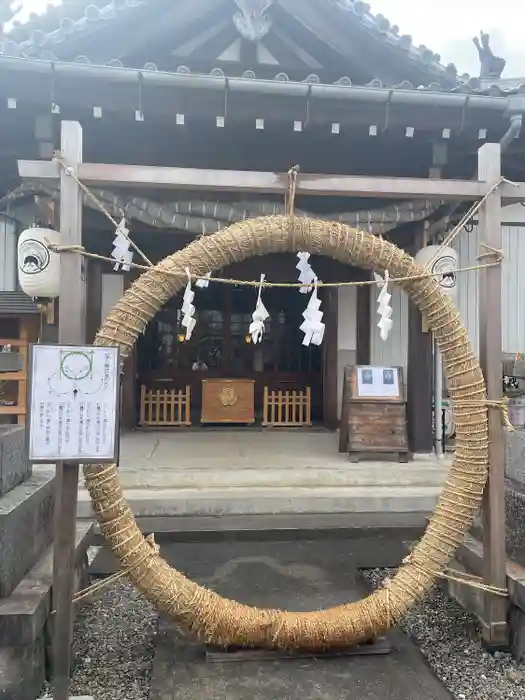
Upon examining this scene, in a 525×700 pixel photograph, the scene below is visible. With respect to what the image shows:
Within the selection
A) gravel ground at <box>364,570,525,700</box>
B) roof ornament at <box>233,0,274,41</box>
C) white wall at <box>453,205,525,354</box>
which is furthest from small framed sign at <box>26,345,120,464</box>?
white wall at <box>453,205,525,354</box>

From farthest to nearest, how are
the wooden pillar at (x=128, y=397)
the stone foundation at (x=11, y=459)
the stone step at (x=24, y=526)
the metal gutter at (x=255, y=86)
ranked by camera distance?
the wooden pillar at (x=128, y=397), the metal gutter at (x=255, y=86), the stone foundation at (x=11, y=459), the stone step at (x=24, y=526)

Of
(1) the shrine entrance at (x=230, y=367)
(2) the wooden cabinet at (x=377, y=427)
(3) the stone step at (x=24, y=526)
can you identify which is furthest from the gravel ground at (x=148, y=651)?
(1) the shrine entrance at (x=230, y=367)

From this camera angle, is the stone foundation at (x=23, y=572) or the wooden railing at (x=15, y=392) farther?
the wooden railing at (x=15, y=392)

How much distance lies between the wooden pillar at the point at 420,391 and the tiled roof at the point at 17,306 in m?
5.04

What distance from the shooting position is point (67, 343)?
2.67 m

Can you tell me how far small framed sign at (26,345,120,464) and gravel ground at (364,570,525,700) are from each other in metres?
2.14

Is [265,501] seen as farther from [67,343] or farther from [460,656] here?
[67,343]

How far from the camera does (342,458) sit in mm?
6496

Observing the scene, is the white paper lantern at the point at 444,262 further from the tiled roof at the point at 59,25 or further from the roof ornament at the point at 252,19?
the tiled roof at the point at 59,25

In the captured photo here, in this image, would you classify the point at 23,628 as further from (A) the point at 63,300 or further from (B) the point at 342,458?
(B) the point at 342,458

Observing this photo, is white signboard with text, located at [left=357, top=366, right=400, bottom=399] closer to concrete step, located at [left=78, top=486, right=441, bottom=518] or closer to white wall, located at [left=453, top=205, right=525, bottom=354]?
concrete step, located at [left=78, top=486, right=441, bottom=518]

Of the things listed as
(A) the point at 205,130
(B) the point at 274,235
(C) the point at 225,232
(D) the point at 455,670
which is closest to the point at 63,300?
(C) the point at 225,232

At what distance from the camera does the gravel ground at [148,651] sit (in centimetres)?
259

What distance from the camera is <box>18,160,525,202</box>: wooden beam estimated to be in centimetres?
289
